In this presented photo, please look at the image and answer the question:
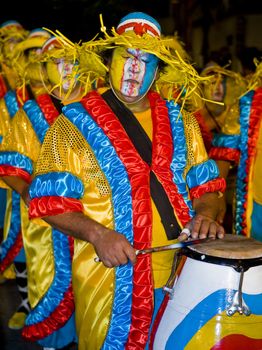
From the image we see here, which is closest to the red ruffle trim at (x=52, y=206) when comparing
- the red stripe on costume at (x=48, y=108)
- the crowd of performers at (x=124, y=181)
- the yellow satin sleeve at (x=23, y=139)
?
the crowd of performers at (x=124, y=181)

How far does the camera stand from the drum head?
219cm

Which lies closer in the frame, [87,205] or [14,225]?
[87,205]

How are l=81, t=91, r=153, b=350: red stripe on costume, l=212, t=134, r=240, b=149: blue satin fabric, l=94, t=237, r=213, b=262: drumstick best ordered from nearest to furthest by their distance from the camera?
l=94, t=237, r=213, b=262: drumstick
l=81, t=91, r=153, b=350: red stripe on costume
l=212, t=134, r=240, b=149: blue satin fabric

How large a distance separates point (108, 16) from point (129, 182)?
7.32 metres

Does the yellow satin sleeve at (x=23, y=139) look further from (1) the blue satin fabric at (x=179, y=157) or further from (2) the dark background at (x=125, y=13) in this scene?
(2) the dark background at (x=125, y=13)

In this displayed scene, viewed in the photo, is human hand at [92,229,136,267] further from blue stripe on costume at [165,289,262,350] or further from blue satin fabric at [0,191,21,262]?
blue satin fabric at [0,191,21,262]

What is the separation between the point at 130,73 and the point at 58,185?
0.57 metres

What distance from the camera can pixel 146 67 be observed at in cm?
269

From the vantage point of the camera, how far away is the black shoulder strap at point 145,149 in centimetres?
255

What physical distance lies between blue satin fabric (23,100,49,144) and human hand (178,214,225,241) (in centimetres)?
132

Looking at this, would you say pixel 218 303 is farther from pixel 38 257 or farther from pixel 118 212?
pixel 38 257

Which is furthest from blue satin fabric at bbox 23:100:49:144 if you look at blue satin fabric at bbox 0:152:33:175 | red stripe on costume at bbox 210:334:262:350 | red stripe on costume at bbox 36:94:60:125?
red stripe on costume at bbox 210:334:262:350

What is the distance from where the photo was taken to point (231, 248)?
88.6 inches

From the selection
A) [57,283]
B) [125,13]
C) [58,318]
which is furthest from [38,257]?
[125,13]
